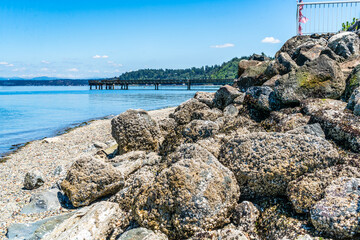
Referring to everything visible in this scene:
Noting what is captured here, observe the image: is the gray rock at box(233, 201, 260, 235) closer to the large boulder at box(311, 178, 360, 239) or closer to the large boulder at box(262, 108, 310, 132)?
the large boulder at box(311, 178, 360, 239)

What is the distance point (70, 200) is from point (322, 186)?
15.1 feet

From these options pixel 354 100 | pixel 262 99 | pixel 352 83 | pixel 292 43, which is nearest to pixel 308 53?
pixel 292 43

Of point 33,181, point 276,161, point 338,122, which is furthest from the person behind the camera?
point 33,181

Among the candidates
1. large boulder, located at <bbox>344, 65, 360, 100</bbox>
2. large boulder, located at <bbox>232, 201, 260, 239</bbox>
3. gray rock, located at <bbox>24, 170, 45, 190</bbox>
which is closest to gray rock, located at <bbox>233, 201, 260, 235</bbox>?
large boulder, located at <bbox>232, 201, 260, 239</bbox>

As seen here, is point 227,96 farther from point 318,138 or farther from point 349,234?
point 349,234

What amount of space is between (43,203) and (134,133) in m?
2.62

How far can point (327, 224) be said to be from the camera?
3.26 m

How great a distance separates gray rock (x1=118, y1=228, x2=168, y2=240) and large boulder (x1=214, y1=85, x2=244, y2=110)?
534cm

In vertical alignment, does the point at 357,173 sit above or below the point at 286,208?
above

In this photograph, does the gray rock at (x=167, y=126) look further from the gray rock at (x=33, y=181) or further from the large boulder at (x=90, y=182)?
the gray rock at (x=33, y=181)

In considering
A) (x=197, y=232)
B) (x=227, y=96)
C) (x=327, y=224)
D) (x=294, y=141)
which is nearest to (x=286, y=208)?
(x=327, y=224)

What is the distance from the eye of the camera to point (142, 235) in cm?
383

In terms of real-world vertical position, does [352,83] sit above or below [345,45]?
below

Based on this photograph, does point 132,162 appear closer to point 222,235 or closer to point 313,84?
point 222,235
